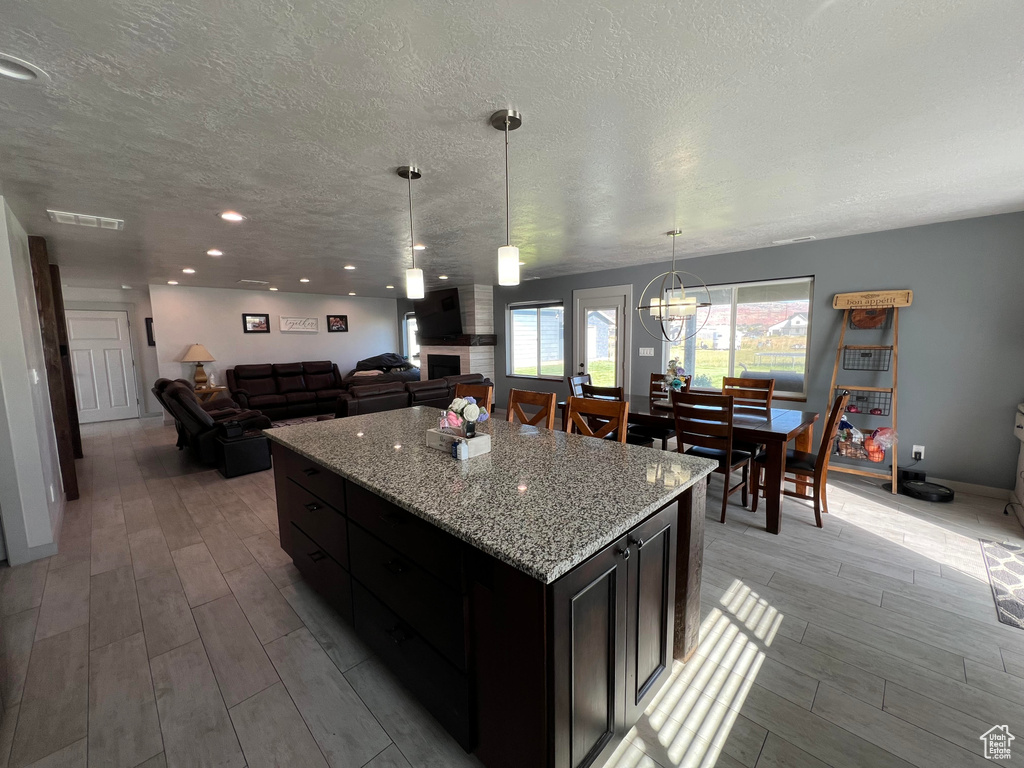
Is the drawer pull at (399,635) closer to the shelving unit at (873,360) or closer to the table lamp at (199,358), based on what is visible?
the shelving unit at (873,360)

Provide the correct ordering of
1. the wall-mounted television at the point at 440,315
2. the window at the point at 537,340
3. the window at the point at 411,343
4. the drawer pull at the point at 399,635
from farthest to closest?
1. the window at the point at 411,343
2. the wall-mounted television at the point at 440,315
3. the window at the point at 537,340
4. the drawer pull at the point at 399,635

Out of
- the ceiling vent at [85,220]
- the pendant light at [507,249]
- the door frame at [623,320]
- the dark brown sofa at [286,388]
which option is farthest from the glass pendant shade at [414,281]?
the dark brown sofa at [286,388]

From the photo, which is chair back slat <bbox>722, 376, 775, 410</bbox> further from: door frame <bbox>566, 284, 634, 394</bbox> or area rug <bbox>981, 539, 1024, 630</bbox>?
door frame <bbox>566, 284, 634, 394</bbox>

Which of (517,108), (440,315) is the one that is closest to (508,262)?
(517,108)

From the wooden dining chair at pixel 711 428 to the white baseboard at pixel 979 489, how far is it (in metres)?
2.00

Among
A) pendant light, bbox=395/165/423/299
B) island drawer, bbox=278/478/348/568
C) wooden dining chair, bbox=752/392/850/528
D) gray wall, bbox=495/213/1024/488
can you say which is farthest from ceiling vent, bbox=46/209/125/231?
gray wall, bbox=495/213/1024/488

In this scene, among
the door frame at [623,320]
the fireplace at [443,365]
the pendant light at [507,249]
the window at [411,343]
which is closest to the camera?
the pendant light at [507,249]

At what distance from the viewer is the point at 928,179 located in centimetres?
236

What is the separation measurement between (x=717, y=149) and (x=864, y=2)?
86 centimetres

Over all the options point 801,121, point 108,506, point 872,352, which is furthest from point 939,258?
point 108,506

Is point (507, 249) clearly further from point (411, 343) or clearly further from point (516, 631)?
point (411, 343)

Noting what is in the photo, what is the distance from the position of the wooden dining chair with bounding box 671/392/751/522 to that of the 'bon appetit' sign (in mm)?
7562

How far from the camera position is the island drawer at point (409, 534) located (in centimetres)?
121

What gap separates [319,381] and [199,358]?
1.88m
